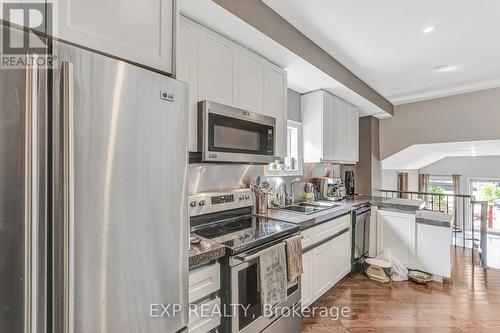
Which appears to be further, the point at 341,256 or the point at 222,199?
the point at 341,256

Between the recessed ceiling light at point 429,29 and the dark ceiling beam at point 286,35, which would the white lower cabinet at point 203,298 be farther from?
the recessed ceiling light at point 429,29

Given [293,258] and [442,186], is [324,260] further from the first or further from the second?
[442,186]

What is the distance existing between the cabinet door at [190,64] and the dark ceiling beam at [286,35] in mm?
264

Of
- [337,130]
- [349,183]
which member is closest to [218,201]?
[337,130]

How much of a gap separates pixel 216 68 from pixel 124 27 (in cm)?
85

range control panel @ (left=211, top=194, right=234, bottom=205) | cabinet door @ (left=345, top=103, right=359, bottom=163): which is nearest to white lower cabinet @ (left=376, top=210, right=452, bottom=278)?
cabinet door @ (left=345, top=103, right=359, bottom=163)

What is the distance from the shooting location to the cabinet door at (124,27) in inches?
33.0

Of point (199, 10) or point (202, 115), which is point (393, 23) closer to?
point (199, 10)

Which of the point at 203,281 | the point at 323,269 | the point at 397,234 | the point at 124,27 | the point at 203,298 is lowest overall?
the point at 323,269

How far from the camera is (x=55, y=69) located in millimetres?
729

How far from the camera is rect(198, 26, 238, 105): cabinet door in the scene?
1675 mm

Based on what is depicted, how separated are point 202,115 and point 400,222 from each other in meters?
2.88

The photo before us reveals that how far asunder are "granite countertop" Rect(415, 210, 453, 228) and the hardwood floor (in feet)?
2.25

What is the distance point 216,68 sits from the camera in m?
1.76
